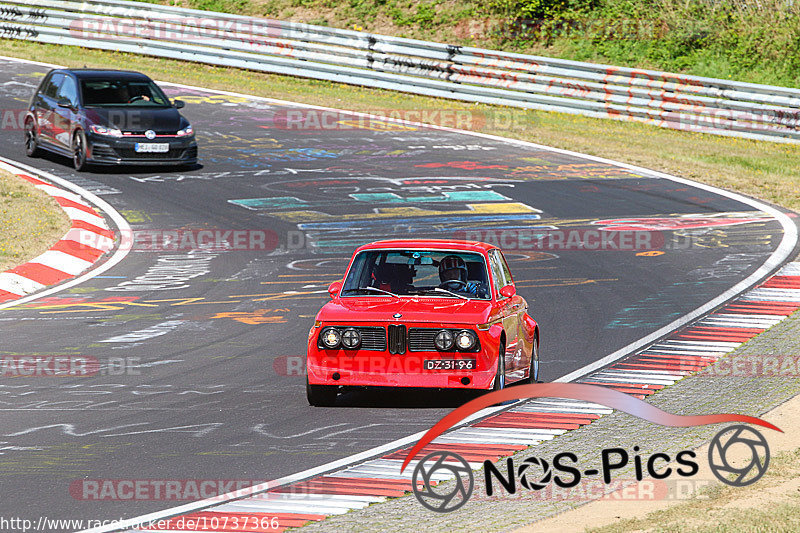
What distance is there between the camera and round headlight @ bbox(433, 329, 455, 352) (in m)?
10.1

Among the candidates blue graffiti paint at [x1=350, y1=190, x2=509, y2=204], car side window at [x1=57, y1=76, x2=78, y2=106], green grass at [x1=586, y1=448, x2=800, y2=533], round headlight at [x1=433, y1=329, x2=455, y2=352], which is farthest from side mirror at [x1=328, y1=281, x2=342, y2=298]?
car side window at [x1=57, y1=76, x2=78, y2=106]

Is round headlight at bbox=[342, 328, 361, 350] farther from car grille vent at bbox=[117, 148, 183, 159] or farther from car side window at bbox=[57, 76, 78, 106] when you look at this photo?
car side window at bbox=[57, 76, 78, 106]

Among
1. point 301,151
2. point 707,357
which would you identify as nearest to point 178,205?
point 301,151

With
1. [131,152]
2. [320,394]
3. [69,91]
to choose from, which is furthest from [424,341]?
[69,91]

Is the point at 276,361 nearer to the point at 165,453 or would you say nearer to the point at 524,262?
the point at 165,453

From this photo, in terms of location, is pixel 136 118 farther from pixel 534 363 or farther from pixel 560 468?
pixel 560 468

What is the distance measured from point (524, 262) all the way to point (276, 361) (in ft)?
20.4

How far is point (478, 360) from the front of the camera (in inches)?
396

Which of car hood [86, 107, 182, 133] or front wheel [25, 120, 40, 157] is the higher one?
car hood [86, 107, 182, 133]

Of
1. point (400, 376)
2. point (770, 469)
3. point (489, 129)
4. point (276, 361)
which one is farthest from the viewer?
point (489, 129)

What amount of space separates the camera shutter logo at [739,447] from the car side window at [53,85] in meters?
17.5

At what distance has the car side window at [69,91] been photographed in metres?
22.9

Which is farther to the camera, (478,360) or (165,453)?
(478,360)

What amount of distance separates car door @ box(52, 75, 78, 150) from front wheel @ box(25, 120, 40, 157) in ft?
2.39
